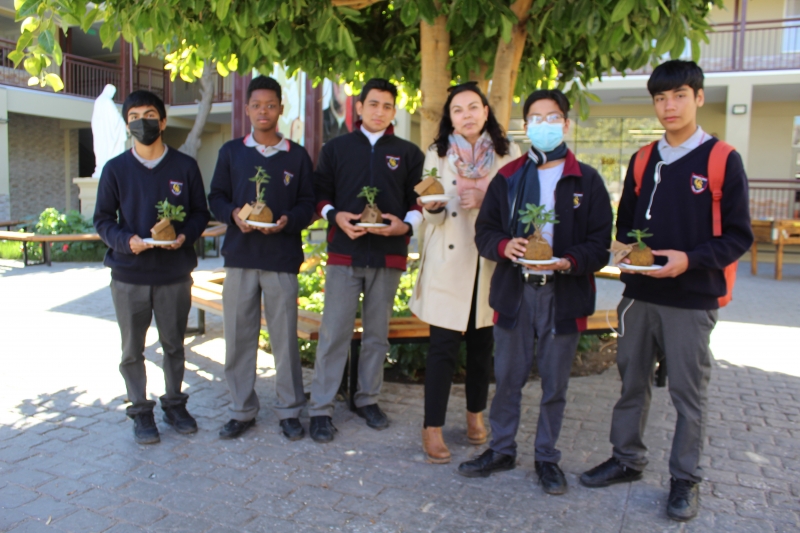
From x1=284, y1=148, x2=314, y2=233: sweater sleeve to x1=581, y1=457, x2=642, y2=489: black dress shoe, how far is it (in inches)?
87.2

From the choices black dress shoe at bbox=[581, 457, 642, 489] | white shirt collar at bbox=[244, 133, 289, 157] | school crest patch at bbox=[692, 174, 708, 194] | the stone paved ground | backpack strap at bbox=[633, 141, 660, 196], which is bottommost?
the stone paved ground

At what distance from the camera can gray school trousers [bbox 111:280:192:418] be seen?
13.3 feet

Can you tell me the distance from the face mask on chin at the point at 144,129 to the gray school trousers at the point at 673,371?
2.94m

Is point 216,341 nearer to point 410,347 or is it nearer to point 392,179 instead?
point 410,347

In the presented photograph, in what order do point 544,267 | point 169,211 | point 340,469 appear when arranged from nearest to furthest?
point 544,267 < point 340,469 < point 169,211

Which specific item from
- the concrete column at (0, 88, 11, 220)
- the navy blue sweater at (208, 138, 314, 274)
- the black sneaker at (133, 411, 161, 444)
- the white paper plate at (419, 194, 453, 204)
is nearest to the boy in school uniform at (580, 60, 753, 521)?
the white paper plate at (419, 194, 453, 204)

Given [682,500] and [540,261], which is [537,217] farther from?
[682,500]

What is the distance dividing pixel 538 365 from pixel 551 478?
601mm

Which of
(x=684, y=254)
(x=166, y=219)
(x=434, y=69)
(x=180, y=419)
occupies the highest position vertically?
(x=434, y=69)

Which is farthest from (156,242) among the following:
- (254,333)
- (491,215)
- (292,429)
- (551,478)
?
(551,478)

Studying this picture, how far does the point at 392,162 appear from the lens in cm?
426

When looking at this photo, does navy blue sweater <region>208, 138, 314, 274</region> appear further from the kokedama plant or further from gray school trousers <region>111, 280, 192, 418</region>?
the kokedama plant

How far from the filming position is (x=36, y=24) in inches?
159

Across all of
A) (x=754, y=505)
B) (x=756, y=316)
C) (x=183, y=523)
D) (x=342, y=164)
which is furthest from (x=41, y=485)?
(x=756, y=316)
